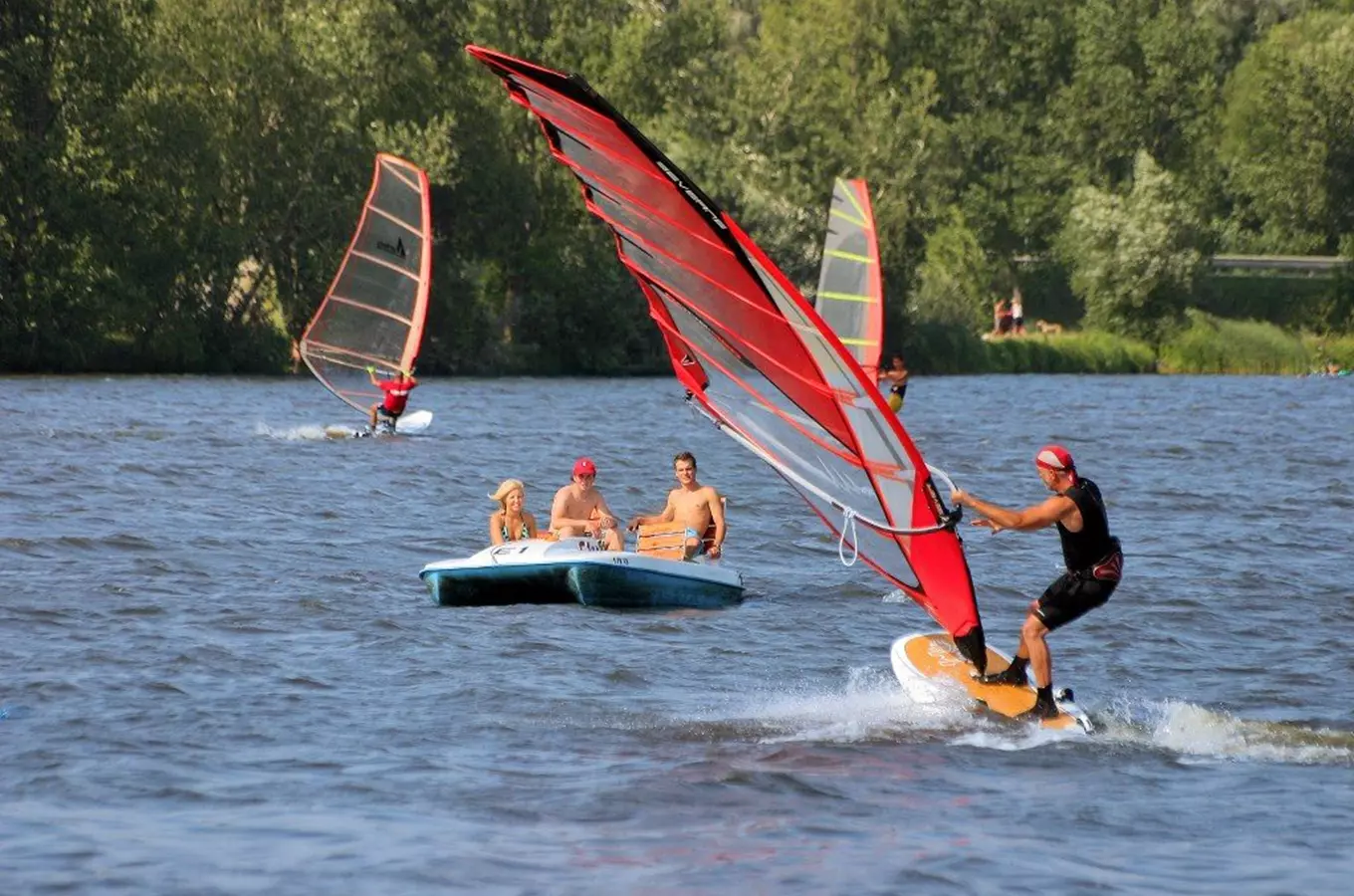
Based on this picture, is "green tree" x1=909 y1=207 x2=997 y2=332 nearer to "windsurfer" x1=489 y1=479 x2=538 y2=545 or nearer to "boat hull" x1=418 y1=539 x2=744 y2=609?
"windsurfer" x1=489 y1=479 x2=538 y2=545

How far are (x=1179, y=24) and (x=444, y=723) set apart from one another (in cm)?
7947

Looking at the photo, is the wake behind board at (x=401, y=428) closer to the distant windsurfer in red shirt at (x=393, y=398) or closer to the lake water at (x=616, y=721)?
the distant windsurfer in red shirt at (x=393, y=398)

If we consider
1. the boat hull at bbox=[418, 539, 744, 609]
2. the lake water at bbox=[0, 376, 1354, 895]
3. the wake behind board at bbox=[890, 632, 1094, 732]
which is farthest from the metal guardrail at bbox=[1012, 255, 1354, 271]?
the wake behind board at bbox=[890, 632, 1094, 732]

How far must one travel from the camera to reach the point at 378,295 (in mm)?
35781

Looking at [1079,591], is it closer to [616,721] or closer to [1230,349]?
[616,721]

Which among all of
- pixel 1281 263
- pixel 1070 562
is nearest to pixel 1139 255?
pixel 1281 263

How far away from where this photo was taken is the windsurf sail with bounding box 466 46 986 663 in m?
11.6

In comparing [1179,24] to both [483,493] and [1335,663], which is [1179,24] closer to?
[483,493]

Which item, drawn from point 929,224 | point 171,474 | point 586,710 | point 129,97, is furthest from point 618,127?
point 929,224

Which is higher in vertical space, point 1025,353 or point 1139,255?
point 1139,255

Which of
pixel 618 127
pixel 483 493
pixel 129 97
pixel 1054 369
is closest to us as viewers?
pixel 618 127

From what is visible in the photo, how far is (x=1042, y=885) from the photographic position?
867 cm

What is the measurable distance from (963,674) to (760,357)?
2157mm

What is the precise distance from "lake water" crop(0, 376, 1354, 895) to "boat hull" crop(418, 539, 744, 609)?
21 cm
